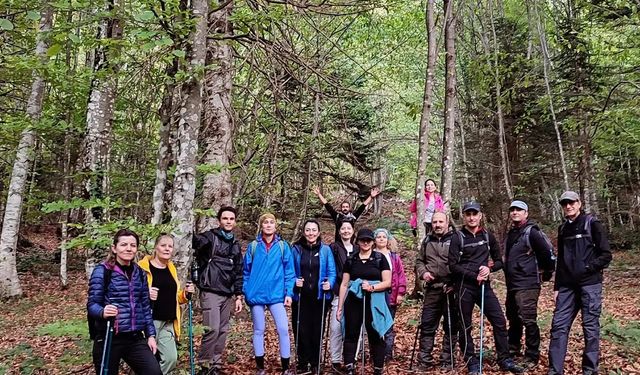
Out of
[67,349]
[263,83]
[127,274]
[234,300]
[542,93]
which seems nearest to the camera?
[127,274]

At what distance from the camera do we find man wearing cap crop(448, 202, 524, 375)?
6.08 metres

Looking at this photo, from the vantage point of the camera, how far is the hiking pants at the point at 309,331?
6.36m

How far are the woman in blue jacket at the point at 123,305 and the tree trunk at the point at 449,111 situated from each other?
18.3 feet

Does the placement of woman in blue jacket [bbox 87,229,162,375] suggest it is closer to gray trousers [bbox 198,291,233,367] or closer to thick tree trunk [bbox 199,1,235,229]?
gray trousers [bbox 198,291,233,367]

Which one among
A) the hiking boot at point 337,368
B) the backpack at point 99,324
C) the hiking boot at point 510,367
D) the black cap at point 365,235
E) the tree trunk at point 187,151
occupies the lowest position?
the hiking boot at point 337,368

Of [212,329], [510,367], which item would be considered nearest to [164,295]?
[212,329]

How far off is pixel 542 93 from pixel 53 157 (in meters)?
18.4

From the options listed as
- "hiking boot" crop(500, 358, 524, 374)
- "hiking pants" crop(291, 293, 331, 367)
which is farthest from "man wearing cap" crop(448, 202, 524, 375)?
"hiking pants" crop(291, 293, 331, 367)

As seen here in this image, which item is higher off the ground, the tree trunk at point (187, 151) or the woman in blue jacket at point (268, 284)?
the tree trunk at point (187, 151)

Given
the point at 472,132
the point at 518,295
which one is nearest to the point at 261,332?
the point at 518,295

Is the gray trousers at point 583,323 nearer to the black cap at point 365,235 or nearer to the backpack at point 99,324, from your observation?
the black cap at point 365,235

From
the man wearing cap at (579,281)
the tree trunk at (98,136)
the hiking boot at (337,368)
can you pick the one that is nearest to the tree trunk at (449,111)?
the man wearing cap at (579,281)

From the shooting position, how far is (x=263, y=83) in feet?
30.6

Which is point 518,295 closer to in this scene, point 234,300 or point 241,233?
point 234,300
